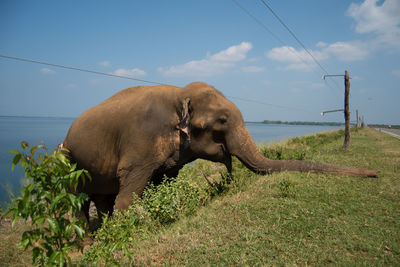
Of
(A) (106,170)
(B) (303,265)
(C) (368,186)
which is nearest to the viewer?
(B) (303,265)

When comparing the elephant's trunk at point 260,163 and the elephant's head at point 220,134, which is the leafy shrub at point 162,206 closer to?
the elephant's head at point 220,134

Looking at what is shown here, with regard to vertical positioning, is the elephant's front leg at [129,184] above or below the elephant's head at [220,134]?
below

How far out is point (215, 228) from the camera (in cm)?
404

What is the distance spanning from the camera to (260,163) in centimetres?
586

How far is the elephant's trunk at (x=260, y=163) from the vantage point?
5.76 meters

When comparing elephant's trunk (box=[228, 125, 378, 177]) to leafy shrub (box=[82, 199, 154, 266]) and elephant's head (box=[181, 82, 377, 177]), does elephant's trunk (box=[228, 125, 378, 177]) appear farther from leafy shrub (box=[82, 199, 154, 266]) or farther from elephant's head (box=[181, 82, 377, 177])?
leafy shrub (box=[82, 199, 154, 266])

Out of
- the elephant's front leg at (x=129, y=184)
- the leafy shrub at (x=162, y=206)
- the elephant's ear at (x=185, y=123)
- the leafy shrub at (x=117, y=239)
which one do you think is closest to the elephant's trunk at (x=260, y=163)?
the elephant's ear at (x=185, y=123)

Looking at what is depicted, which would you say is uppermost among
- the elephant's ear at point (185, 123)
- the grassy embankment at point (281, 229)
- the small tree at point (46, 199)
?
the elephant's ear at point (185, 123)

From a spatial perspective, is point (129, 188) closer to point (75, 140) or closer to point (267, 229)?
point (75, 140)

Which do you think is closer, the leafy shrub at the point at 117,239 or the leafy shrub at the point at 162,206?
the leafy shrub at the point at 117,239

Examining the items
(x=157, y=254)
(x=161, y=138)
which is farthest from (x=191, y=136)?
(x=157, y=254)

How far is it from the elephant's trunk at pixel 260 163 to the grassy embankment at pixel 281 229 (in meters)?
0.20

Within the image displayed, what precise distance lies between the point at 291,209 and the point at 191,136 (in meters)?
2.29

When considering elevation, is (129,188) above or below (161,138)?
below
